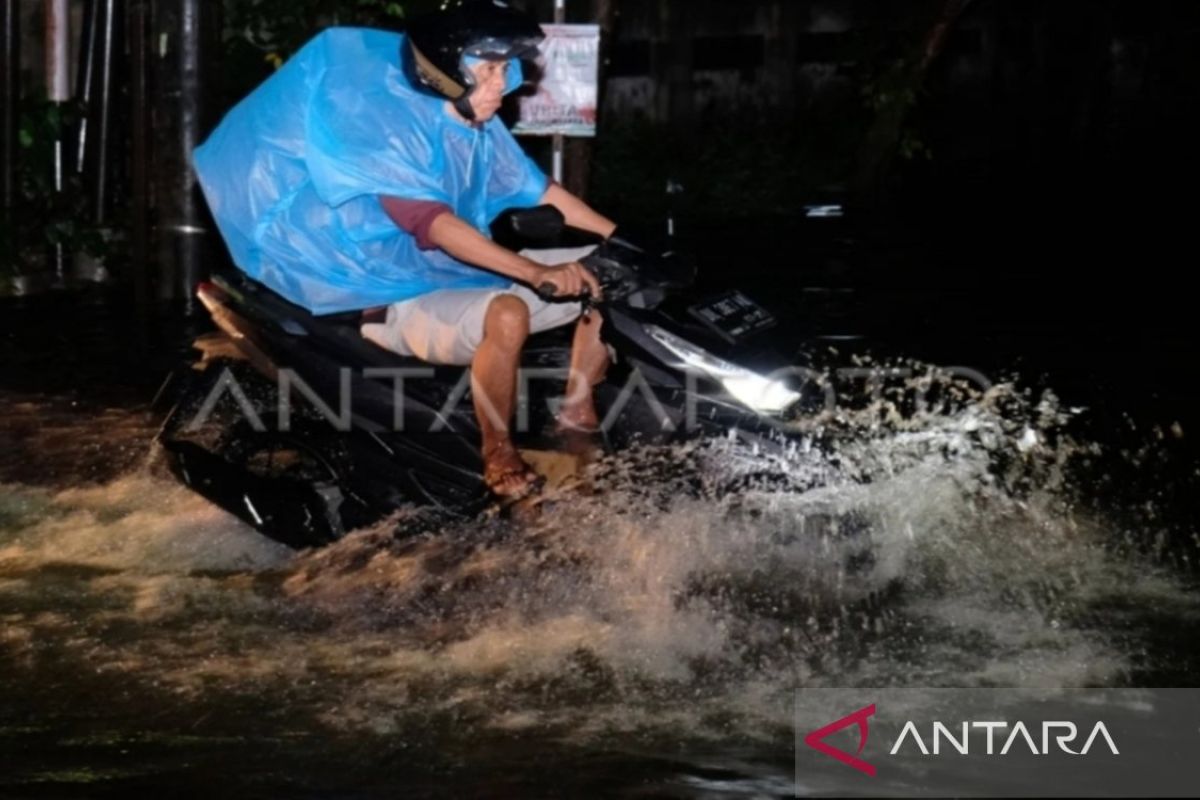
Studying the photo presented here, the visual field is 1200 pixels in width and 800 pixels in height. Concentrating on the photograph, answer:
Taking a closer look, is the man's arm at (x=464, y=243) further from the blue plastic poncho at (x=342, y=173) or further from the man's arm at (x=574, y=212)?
the man's arm at (x=574, y=212)

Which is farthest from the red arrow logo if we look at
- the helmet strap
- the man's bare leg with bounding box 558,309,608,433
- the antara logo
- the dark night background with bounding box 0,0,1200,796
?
the helmet strap

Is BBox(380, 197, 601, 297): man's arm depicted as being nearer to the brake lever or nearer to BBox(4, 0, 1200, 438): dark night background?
the brake lever

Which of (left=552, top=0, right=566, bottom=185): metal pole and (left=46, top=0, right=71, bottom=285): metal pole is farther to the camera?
(left=46, top=0, right=71, bottom=285): metal pole

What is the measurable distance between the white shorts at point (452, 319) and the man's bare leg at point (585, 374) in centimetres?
13

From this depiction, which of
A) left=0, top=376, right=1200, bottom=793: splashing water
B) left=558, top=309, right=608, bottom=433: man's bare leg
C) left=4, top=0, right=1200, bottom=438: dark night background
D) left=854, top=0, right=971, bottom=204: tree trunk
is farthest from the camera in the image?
left=854, top=0, right=971, bottom=204: tree trunk

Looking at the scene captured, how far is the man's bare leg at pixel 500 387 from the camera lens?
19.4ft

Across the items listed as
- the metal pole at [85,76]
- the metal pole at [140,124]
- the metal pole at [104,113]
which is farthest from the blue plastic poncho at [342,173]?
the metal pole at [85,76]

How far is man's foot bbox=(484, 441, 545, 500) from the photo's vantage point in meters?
5.93

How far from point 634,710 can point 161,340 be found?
612 centimetres

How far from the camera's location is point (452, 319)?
6.01m

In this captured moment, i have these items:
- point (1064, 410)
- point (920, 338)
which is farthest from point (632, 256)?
point (920, 338)

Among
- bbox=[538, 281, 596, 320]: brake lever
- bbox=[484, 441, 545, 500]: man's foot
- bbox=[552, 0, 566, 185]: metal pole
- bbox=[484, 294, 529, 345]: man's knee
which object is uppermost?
bbox=[552, 0, 566, 185]: metal pole

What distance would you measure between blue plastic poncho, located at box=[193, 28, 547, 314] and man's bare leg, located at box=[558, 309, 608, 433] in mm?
387

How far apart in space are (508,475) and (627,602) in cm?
59
